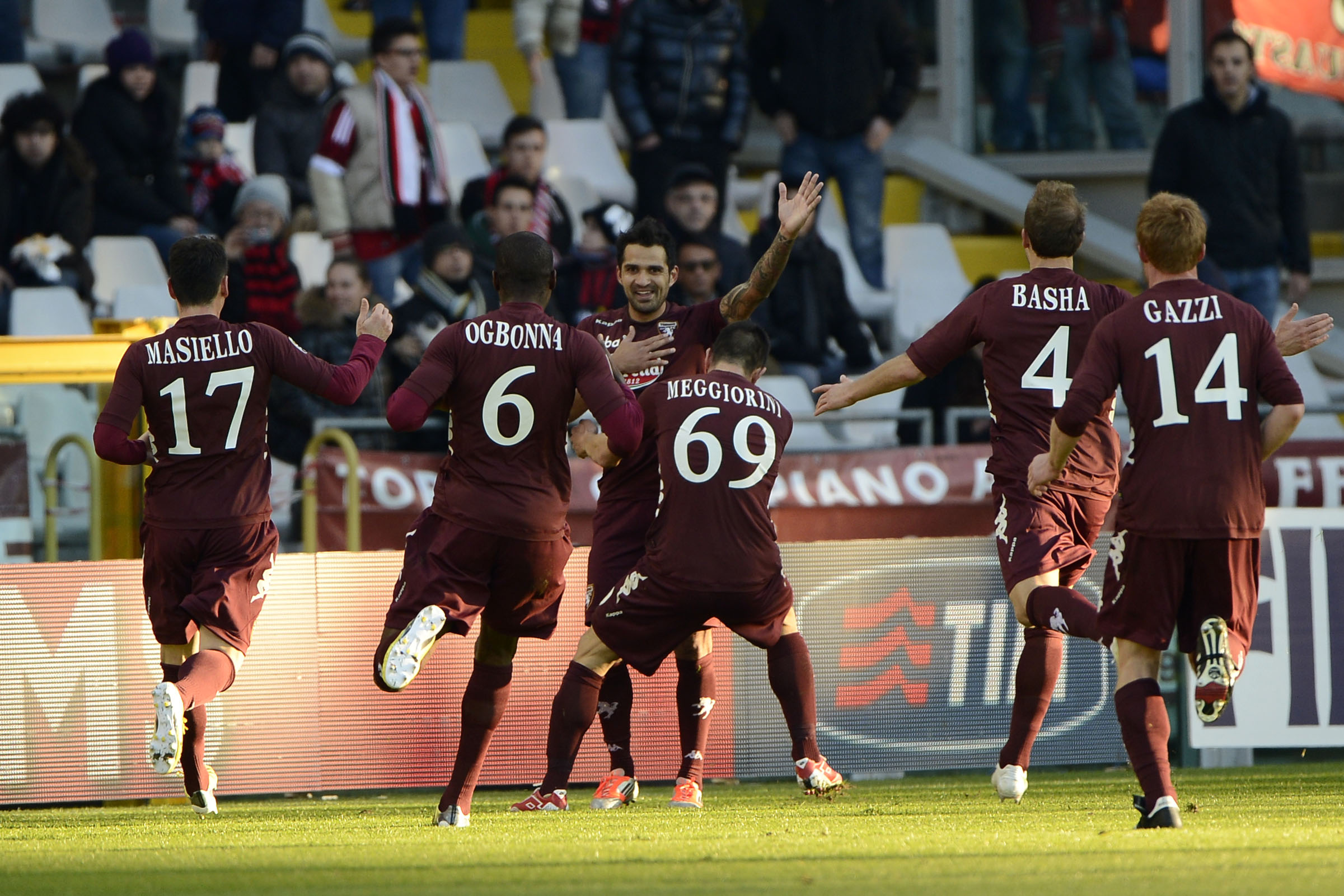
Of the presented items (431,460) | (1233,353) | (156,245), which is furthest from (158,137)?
(1233,353)

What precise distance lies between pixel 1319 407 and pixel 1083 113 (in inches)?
190

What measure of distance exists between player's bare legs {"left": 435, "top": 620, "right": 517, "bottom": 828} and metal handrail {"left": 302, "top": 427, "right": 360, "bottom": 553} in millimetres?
2815

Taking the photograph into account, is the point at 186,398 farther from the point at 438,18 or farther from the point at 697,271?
the point at 438,18

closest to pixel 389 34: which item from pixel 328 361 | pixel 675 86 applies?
pixel 675 86

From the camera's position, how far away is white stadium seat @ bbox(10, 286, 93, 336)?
1230cm

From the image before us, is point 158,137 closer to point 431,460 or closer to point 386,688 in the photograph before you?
point 431,460

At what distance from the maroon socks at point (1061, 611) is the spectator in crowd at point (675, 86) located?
263 inches

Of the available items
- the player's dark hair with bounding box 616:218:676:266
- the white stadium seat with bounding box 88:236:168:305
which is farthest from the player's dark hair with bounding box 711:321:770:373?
the white stadium seat with bounding box 88:236:168:305

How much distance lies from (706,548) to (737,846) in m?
1.30

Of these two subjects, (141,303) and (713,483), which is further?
(141,303)

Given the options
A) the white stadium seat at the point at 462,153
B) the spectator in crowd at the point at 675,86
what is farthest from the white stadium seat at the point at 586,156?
the spectator in crowd at the point at 675,86

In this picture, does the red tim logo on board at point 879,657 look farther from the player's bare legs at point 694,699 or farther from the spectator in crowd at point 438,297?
the spectator in crowd at point 438,297

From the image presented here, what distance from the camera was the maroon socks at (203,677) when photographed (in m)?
6.65

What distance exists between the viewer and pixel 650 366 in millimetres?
7152
